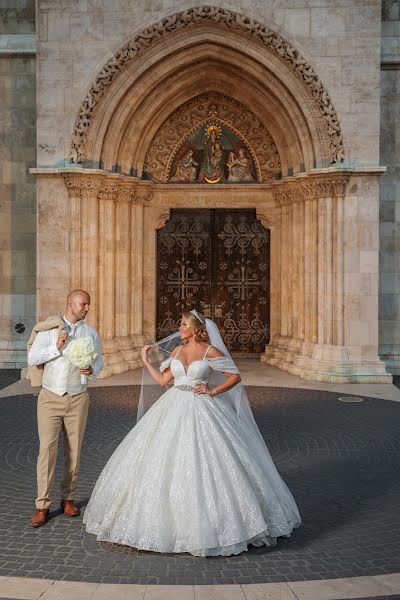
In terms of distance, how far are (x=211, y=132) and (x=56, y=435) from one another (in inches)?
441

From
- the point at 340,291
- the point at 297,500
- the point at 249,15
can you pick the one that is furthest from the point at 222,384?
the point at 249,15

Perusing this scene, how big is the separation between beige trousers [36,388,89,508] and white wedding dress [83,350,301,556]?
409 mm

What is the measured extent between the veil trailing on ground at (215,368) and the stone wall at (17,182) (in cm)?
978

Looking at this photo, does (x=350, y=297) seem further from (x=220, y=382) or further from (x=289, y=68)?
(x=220, y=382)

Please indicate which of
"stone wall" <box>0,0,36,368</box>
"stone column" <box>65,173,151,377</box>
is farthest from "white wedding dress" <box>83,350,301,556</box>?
"stone wall" <box>0,0,36,368</box>

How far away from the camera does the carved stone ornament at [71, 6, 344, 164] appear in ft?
44.2

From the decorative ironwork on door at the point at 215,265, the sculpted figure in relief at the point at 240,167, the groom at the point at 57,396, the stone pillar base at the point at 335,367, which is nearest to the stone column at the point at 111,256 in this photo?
the decorative ironwork on door at the point at 215,265

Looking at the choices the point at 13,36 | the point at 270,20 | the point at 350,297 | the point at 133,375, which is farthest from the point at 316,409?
the point at 13,36

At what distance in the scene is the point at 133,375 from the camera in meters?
13.9

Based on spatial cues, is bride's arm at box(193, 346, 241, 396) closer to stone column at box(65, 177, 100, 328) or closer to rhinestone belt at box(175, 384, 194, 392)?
rhinestone belt at box(175, 384, 194, 392)

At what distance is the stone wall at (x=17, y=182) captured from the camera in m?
15.4

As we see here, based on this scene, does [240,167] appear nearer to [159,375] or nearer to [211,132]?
[211,132]

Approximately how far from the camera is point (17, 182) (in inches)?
610

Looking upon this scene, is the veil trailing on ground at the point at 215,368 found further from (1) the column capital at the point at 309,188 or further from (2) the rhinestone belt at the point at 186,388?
(1) the column capital at the point at 309,188
